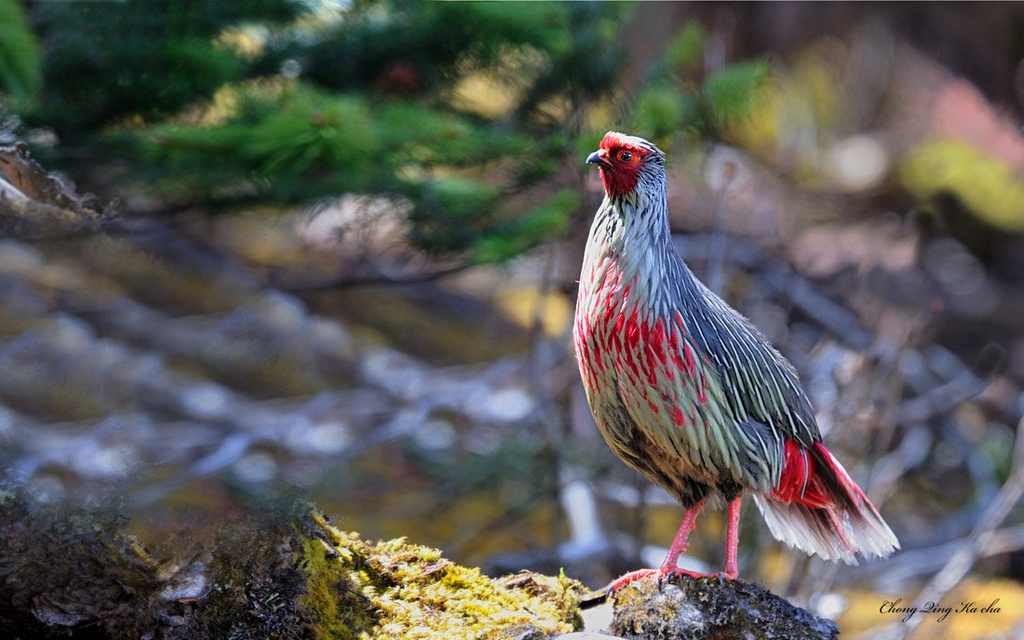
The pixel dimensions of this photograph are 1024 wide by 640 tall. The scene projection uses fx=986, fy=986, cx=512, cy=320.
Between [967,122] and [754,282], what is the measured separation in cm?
303

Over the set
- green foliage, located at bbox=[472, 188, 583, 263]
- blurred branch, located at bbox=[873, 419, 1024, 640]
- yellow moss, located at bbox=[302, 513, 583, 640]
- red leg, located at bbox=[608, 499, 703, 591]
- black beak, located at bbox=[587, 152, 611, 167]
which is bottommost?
blurred branch, located at bbox=[873, 419, 1024, 640]

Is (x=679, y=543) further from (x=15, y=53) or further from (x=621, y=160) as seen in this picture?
(x=15, y=53)

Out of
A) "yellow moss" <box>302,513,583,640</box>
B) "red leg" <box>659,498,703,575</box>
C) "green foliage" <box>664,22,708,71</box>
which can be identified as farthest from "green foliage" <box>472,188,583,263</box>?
"yellow moss" <box>302,513,583,640</box>

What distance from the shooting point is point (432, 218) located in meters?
4.20

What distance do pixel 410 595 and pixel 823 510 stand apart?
50.6 inches

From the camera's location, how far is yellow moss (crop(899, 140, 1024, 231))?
326 inches

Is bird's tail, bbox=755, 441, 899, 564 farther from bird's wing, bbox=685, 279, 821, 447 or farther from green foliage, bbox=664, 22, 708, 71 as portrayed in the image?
green foliage, bbox=664, 22, 708, 71

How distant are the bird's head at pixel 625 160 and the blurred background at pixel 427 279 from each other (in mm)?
946

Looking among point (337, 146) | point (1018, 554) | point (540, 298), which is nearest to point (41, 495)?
point (337, 146)

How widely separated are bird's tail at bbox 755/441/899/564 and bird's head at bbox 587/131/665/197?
0.86 metres

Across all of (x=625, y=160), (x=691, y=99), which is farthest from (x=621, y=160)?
(x=691, y=99)

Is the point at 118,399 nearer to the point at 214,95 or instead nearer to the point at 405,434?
the point at 214,95

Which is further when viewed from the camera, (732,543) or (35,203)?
(732,543)

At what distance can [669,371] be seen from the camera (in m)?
2.48
